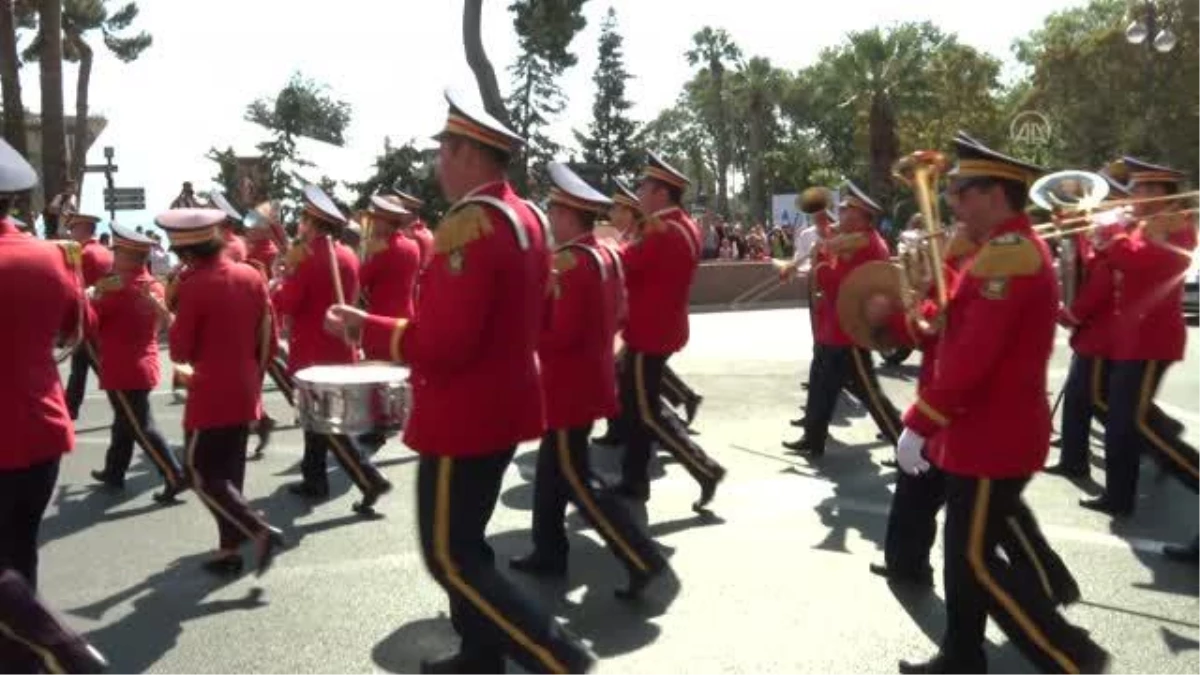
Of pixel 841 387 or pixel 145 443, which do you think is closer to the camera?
pixel 145 443

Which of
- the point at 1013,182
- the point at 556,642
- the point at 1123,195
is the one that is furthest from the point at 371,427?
the point at 1123,195

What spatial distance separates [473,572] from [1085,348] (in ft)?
14.9

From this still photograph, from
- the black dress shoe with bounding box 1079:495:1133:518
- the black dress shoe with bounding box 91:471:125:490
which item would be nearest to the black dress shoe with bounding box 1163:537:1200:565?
the black dress shoe with bounding box 1079:495:1133:518

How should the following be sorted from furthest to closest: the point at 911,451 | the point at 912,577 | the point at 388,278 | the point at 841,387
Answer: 1. the point at 388,278
2. the point at 841,387
3. the point at 912,577
4. the point at 911,451

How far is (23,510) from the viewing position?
3.76 m

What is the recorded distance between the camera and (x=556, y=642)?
360 cm

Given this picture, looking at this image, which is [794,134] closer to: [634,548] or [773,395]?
[773,395]

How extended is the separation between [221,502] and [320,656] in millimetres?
1229

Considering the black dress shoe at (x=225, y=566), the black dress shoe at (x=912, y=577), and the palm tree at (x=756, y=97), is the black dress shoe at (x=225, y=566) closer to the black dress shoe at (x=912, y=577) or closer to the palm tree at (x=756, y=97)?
the black dress shoe at (x=912, y=577)

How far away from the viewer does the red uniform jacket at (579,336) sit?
5023 millimetres

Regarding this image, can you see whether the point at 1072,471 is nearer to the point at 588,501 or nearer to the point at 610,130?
the point at 588,501

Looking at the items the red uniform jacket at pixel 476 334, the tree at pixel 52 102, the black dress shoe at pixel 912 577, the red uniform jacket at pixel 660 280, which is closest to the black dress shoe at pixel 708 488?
the red uniform jacket at pixel 660 280

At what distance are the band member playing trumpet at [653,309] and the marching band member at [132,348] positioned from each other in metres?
2.77

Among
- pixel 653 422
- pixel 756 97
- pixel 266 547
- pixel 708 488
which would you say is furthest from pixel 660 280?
pixel 756 97
